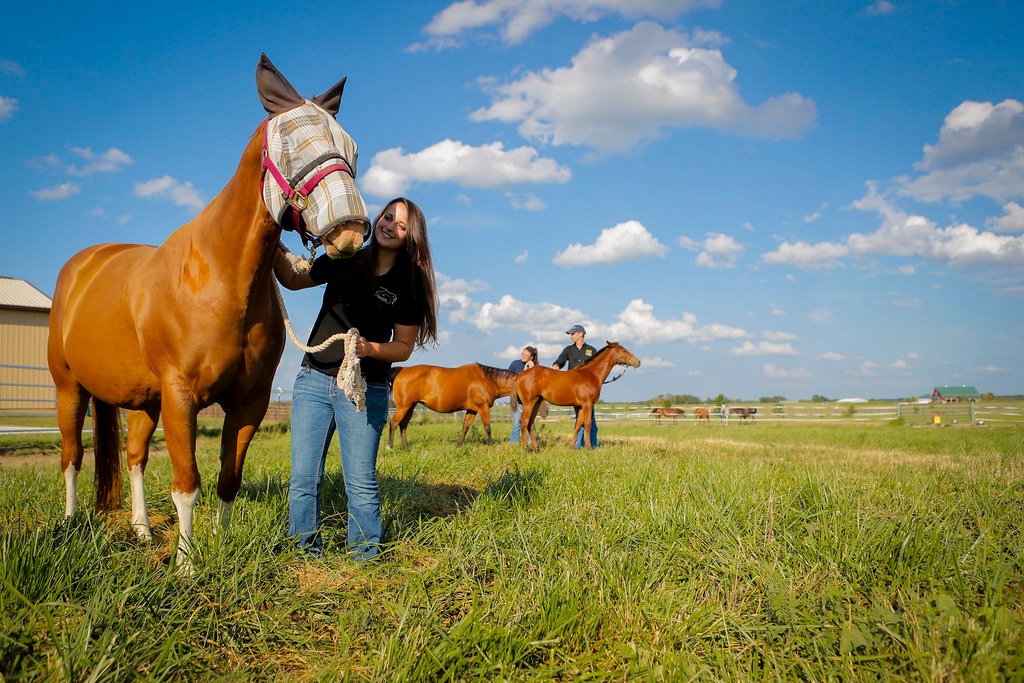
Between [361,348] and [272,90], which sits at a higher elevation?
[272,90]

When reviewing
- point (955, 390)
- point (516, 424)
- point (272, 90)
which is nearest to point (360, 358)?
point (272, 90)

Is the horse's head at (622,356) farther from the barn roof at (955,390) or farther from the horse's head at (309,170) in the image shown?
the barn roof at (955,390)

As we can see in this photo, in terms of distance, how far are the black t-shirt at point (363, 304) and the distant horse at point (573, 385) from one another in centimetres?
830

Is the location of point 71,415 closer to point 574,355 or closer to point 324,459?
point 324,459

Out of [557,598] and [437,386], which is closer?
[557,598]

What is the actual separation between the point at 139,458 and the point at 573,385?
912 centimetres

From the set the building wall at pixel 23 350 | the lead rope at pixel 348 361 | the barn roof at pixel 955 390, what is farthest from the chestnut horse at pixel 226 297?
the barn roof at pixel 955 390

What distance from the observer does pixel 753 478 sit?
4680 mm

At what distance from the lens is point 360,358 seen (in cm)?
339

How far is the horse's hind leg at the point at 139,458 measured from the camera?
3928mm

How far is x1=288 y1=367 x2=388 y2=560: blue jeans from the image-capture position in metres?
3.46

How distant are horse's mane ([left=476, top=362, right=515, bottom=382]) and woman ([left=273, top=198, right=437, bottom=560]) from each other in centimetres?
1059

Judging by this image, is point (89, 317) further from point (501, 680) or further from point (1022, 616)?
point (1022, 616)

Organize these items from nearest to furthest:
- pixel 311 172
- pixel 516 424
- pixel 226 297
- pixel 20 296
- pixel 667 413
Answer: pixel 311 172 < pixel 226 297 < pixel 516 424 < pixel 20 296 < pixel 667 413
